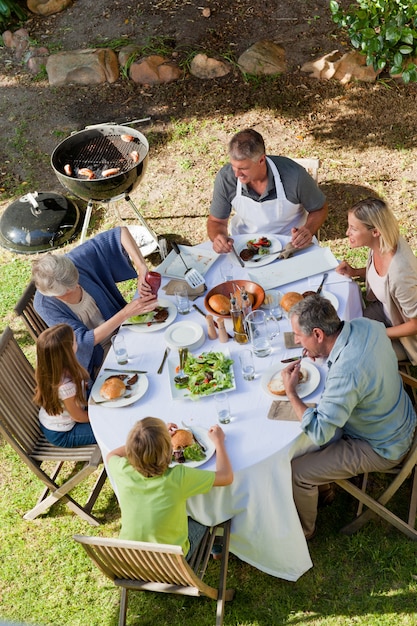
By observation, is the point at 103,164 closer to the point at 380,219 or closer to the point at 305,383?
the point at 380,219

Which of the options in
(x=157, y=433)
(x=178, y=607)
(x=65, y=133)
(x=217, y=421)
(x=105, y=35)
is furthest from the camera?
(x=105, y=35)

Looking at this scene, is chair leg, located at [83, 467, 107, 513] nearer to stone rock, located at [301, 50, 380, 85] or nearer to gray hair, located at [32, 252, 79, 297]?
gray hair, located at [32, 252, 79, 297]

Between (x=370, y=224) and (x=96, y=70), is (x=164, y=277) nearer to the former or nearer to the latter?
(x=370, y=224)

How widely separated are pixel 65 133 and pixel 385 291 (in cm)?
524

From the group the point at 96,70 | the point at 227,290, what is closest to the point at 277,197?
the point at 227,290

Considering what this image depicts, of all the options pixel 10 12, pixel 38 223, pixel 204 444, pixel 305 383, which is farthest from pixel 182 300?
pixel 10 12

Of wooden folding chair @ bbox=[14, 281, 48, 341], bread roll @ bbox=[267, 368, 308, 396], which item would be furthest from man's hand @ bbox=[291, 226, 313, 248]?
wooden folding chair @ bbox=[14, 281, 48, 341]

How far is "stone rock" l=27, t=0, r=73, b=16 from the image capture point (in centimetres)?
991

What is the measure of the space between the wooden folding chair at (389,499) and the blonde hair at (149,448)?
1.22 metres

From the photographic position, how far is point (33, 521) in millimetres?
4652

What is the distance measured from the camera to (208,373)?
396 cm

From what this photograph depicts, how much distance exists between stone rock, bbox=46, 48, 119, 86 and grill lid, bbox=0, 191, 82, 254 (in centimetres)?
249

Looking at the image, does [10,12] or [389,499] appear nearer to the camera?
[389,499]

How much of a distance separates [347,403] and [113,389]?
131 centimetres
